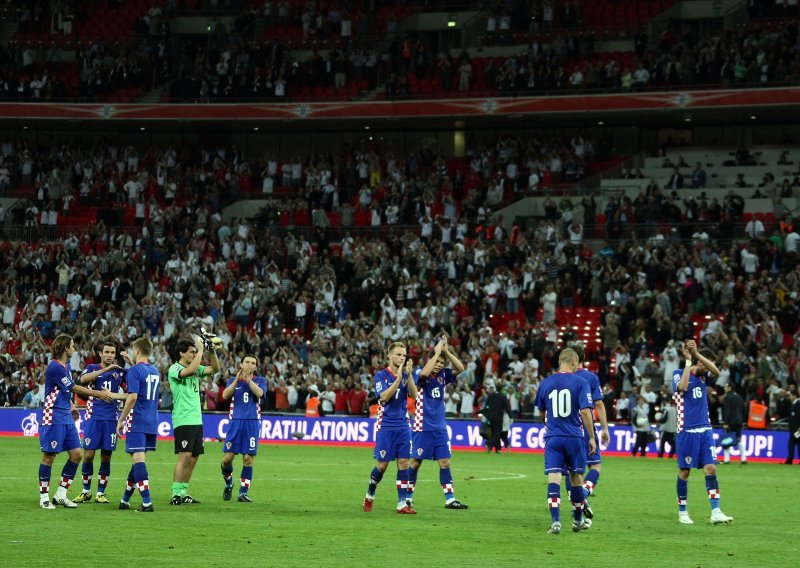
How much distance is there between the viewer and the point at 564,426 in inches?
629

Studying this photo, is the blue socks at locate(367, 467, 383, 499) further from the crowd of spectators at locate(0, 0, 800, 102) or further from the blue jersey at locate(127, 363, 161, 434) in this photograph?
the crowd of spectators at locate(0, 0, 800, 102)

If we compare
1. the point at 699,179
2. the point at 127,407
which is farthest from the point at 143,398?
the point at 699,179

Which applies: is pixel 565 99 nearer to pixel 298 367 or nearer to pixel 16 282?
pixel 298 367

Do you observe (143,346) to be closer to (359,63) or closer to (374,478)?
(374,478)

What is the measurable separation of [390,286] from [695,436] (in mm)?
27722

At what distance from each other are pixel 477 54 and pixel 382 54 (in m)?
4.11

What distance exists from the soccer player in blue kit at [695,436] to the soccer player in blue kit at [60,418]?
25.4 feet

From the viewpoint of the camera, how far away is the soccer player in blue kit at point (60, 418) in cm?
1783


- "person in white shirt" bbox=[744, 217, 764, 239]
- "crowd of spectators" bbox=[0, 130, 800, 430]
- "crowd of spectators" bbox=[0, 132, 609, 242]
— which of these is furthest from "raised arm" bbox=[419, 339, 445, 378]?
"crowd of spectators" bbox=[0, 132, 609, 242]

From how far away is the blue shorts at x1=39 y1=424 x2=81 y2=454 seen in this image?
58.9ft

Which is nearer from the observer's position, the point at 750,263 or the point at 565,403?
the point at 565,403

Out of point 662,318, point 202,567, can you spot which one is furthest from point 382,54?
point 202,567

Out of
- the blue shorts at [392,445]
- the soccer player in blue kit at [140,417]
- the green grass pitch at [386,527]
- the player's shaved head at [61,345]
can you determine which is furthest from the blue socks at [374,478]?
the player's shaved head at [61,345]

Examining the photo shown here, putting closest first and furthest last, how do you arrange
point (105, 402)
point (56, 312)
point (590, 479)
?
1. point (105, 402)
2. point (590, 479)
3. point (56, 312)
